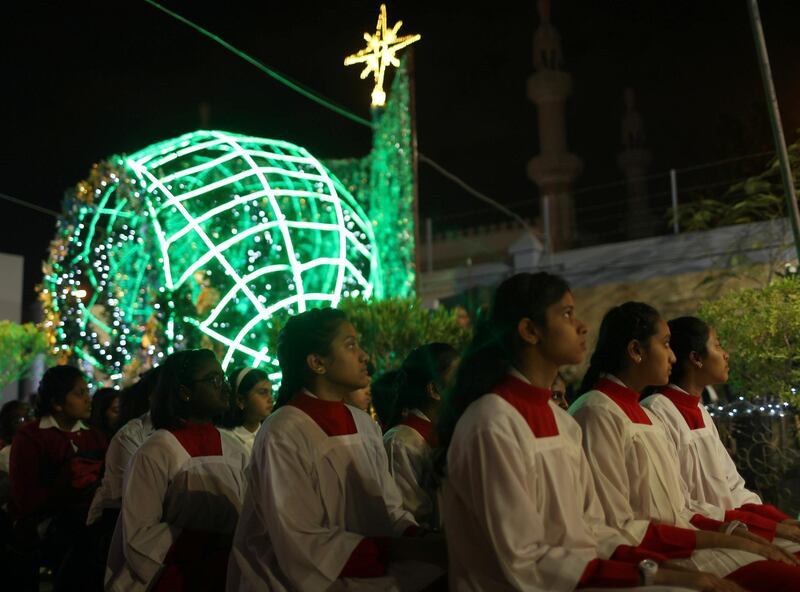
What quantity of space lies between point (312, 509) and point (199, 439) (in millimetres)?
1033

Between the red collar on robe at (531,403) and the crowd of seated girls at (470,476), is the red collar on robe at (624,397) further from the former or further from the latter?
the red collar on robe at (531,403)

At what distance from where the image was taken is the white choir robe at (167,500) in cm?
367

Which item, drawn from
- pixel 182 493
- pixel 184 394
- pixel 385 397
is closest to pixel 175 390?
pixel 184 394

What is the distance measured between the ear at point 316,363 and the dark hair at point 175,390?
2.49ft

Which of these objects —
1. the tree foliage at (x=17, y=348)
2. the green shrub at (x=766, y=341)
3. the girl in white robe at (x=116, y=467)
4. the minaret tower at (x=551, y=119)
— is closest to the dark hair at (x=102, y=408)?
the girl in white robe at (x=116, y=467)

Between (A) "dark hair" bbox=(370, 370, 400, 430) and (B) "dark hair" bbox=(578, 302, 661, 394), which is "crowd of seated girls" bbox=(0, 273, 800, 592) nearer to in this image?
(B) "dark hair" bbox=(578, 302, 661, 394)

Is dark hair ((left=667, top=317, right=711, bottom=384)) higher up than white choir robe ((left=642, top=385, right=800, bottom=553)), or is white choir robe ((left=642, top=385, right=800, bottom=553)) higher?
dark hair ((left=667, top=317, right=711, bottom=384))

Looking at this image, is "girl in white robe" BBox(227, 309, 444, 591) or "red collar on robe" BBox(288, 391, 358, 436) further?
"red collar on robe" BBox(288, 391, 358, 436)

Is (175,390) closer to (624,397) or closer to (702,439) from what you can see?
(624,397)

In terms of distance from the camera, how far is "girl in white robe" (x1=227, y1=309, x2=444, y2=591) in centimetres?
301

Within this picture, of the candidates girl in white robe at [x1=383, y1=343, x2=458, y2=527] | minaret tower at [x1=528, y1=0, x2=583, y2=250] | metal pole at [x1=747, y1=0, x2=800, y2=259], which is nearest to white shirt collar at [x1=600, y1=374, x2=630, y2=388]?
girl in white robe at [x1=383, y1=343, x2=458, y2=527]

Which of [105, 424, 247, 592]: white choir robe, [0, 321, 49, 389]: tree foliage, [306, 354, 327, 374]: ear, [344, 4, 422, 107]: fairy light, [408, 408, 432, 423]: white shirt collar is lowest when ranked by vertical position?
[105, 424, 247, 592]: white choir robe

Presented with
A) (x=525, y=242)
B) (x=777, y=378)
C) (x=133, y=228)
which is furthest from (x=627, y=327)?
(x=525, y=242)

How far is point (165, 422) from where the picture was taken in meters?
3.98
